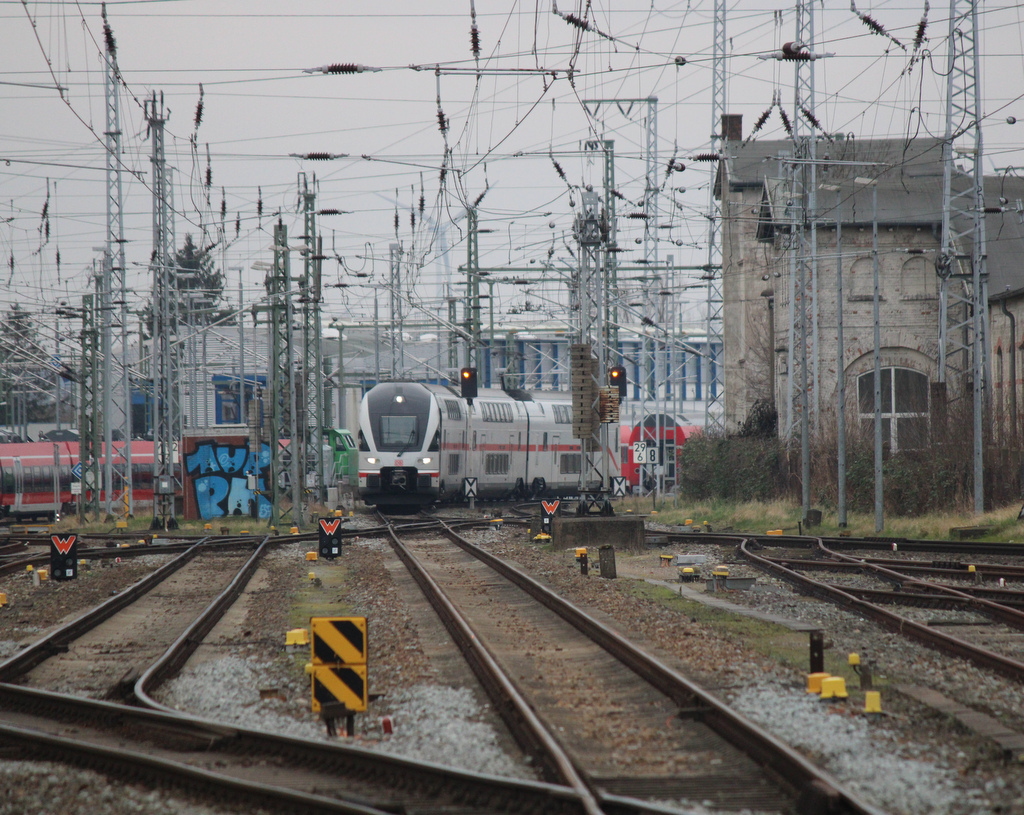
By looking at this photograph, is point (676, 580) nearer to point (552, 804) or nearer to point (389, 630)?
point (389, 630)

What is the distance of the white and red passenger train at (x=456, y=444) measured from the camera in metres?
37.8

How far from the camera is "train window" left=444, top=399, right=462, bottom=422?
38.7 metres

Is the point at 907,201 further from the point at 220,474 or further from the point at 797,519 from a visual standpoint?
the point at 220,474

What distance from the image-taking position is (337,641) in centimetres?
822

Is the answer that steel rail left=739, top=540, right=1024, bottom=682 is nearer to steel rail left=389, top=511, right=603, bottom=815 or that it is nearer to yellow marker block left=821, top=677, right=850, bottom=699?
yellow marker block left=821, top=677, right=850, bottom=699

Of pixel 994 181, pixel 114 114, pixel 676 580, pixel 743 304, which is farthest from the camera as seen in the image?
pixel 743 304

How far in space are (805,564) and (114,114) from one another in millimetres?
21382

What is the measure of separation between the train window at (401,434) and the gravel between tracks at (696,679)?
22.1m

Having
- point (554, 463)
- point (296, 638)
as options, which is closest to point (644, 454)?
point (554, 463)

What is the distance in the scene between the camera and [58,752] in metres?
7.58

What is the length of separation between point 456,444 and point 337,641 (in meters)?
31.4

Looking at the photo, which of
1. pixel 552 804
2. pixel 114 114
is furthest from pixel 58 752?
pixel 114 114

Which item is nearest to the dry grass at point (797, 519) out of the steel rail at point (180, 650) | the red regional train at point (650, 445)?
the red regional train at point (650, 445)

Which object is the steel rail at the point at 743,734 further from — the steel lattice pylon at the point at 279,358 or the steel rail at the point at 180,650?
the steel lattice pylon at the point at 279,358
